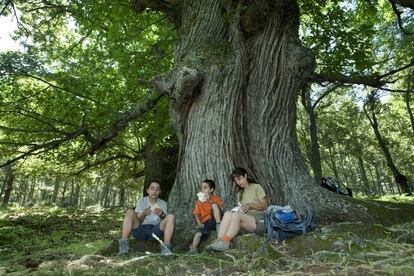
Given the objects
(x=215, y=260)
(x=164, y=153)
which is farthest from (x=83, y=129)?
(x=164, y=153)

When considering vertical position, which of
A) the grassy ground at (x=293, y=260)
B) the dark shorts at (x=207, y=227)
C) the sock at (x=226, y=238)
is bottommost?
the grassy ground at (x=293, y=260)

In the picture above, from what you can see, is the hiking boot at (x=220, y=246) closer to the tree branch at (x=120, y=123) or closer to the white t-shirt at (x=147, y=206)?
the white t-shirt at (x=147, y=206)

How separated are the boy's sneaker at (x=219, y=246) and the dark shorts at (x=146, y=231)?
113 centimetres

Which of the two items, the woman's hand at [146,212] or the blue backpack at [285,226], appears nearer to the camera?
the blue backpack at [285,226]

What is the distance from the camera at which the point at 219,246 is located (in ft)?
12.5

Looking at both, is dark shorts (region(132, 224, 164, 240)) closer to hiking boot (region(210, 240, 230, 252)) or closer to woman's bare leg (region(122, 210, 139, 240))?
woman's bare leg (region(122, 210, 139, 240))

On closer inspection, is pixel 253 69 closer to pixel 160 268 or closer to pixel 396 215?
pixel 396 215

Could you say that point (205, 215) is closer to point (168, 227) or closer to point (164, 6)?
point (168, 227)

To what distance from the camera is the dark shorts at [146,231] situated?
4.71 meters

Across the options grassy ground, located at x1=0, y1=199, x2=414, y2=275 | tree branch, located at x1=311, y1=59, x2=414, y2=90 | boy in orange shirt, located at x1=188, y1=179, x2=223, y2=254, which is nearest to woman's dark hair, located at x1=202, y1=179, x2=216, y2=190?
boy in orange shirt, located at x1=188, y1=179, x2=223, y2=254

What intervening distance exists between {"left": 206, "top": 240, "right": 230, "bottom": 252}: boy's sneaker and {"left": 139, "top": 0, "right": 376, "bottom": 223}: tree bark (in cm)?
106

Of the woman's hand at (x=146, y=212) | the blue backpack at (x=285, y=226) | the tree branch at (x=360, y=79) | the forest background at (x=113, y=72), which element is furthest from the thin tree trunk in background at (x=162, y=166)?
the blue backpack at (x=285, y=226)

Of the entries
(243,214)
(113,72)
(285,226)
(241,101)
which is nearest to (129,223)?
(243,214)

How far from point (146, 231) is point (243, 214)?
142 cm
